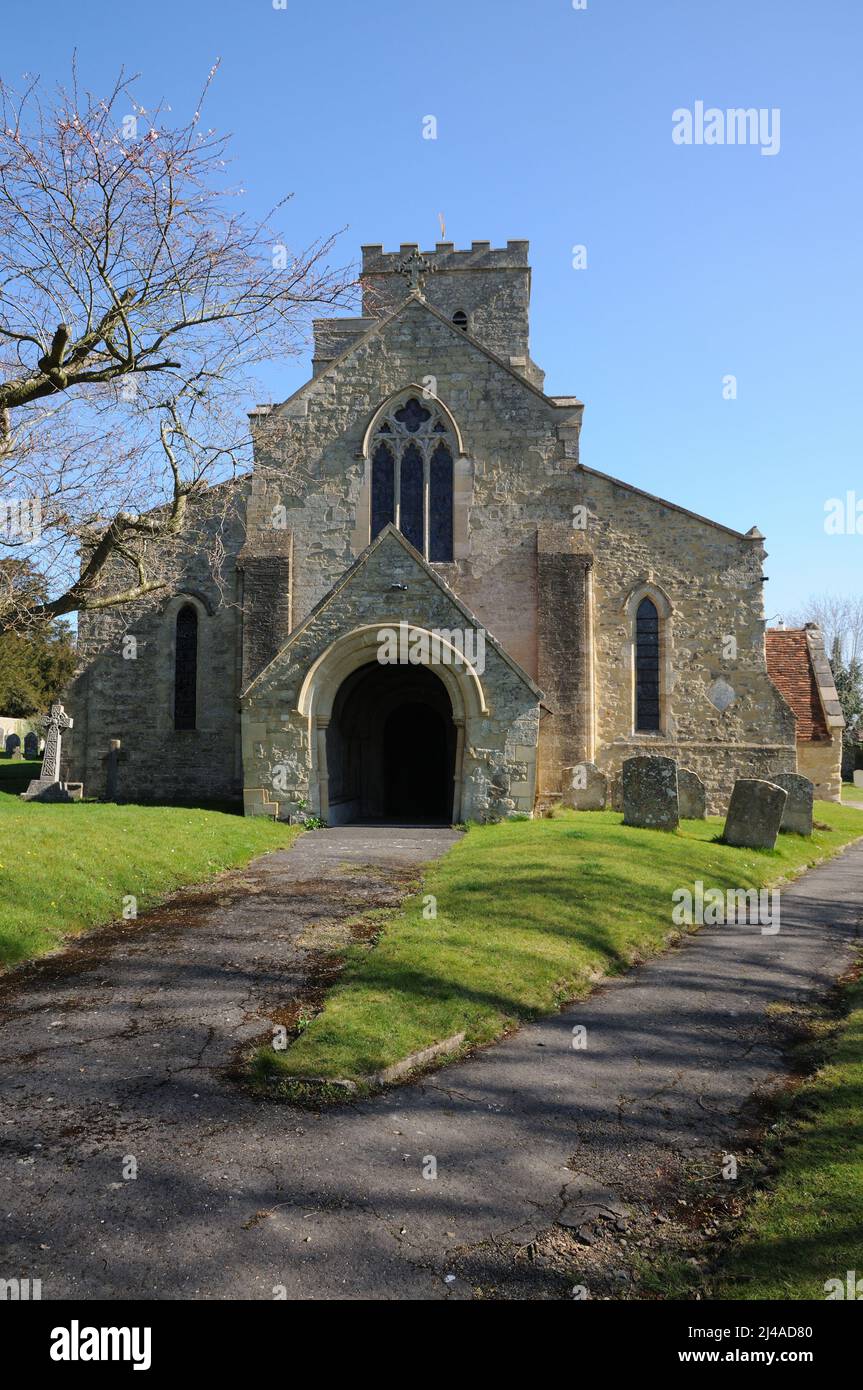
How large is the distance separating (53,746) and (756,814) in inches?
640

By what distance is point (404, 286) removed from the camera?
32.8m

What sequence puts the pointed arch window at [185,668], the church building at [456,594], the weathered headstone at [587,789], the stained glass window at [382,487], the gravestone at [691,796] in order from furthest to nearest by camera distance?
the pointed arch window at [185,668], the stained glass window at [382,487], the church building at [456,594], the weathered headstone at [587,789], the gravestone at [691,796]

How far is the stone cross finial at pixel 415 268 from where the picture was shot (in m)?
32.3

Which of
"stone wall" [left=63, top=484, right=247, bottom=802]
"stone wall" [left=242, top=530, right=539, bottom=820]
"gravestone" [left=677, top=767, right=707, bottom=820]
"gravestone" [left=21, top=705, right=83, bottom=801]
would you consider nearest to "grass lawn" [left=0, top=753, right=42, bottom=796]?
"gravestone" [left=21, top=705, right=83, bottom=801]

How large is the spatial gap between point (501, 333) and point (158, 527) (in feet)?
79.0

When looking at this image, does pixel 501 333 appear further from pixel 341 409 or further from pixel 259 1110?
pixel 259 1110

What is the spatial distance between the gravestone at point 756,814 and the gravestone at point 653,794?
3.47 ft

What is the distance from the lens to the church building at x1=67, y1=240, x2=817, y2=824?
20.9 m

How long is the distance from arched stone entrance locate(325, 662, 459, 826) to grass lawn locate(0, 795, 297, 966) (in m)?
3.16

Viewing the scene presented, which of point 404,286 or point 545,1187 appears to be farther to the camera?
point 404,286

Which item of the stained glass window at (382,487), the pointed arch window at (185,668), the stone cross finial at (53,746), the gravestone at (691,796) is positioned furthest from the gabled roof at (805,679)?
the stone cross finial at (53,746)

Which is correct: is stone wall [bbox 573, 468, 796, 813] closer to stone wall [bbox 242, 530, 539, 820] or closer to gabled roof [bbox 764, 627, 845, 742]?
gabled roof [bbox 764, 627, 845, 742]

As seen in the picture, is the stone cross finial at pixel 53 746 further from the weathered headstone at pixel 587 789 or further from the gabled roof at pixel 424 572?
the weathered headstone at pixel 587 789
